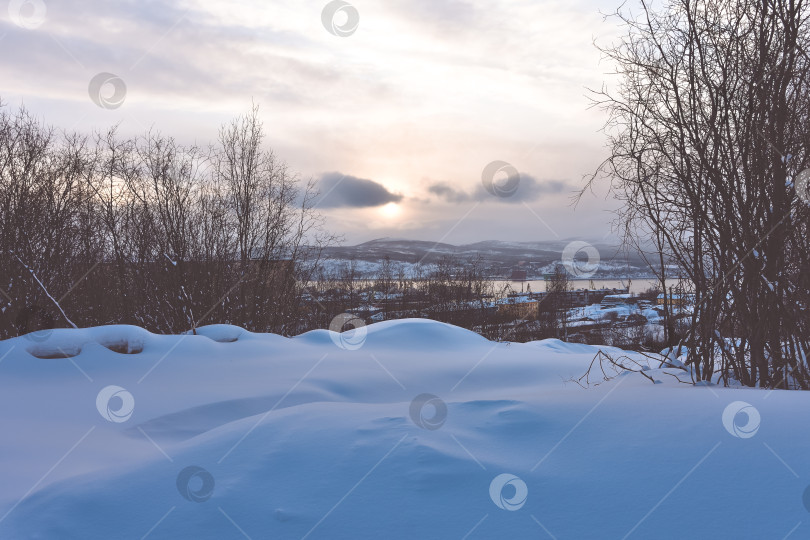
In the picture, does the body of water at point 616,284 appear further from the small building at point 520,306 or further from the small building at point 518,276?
the small building at point 520,306

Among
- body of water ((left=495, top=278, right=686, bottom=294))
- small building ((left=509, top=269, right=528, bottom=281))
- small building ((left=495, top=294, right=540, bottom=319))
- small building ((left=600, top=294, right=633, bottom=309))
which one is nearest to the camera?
body of water ((left=495, top=278, right=686, bottom=294))

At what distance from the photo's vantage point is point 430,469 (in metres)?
2.16

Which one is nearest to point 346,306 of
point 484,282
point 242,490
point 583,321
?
point 484,282

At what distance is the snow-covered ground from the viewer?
72.2 inches

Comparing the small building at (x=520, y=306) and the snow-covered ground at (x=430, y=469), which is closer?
the snow-covered ground at (x=430, y=469)

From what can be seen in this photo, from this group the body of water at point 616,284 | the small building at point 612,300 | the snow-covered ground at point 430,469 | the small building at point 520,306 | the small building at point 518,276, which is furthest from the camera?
the small building at point 612,300

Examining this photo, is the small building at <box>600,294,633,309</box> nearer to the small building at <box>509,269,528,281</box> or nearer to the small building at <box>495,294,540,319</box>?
the small building at <box>495,294,540,319</box>

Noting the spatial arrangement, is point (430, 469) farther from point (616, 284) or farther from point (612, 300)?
point (616, 284)

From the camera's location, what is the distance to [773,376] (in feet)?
13.7

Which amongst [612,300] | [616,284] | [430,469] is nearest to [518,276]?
[612,300]

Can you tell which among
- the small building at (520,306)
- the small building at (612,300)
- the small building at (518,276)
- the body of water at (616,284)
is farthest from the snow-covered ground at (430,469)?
the small building at (612,300)

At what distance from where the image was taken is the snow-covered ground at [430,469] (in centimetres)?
183

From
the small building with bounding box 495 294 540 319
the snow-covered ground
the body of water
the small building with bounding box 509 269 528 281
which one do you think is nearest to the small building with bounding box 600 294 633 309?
the body of water

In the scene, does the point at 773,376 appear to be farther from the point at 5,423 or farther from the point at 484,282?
the point at 484,282
